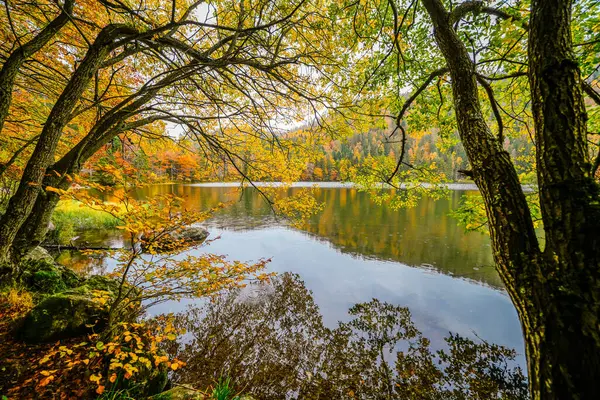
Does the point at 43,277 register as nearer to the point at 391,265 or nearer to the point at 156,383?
the point at 156,383

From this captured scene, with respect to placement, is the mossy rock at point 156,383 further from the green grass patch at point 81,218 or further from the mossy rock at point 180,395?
the green grass patch at point 81,218

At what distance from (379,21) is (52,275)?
8307 mm

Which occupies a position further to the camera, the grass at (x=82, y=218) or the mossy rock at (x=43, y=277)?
the grass at (x=82, y=218)

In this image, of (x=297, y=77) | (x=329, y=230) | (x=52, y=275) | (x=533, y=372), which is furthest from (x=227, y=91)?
(x=329, y=230)

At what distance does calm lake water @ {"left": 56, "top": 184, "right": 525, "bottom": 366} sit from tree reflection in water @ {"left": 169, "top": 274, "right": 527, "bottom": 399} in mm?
495

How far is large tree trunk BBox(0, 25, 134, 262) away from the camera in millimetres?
2428

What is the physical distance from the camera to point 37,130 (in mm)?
6352

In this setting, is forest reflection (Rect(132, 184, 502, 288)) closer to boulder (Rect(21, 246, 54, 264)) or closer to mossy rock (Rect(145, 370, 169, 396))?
boulder (Rect(21, 246, 54, 264))

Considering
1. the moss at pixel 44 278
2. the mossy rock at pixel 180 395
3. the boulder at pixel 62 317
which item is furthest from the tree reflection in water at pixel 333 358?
the moss at pixel 44 278

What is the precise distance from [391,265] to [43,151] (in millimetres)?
10743

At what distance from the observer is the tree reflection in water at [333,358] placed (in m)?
4.06

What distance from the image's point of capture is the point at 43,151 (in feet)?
8.05

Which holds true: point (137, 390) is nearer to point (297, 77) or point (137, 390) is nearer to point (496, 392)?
point (297, 77)

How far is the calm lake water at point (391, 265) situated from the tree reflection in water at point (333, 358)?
50 centimetres
